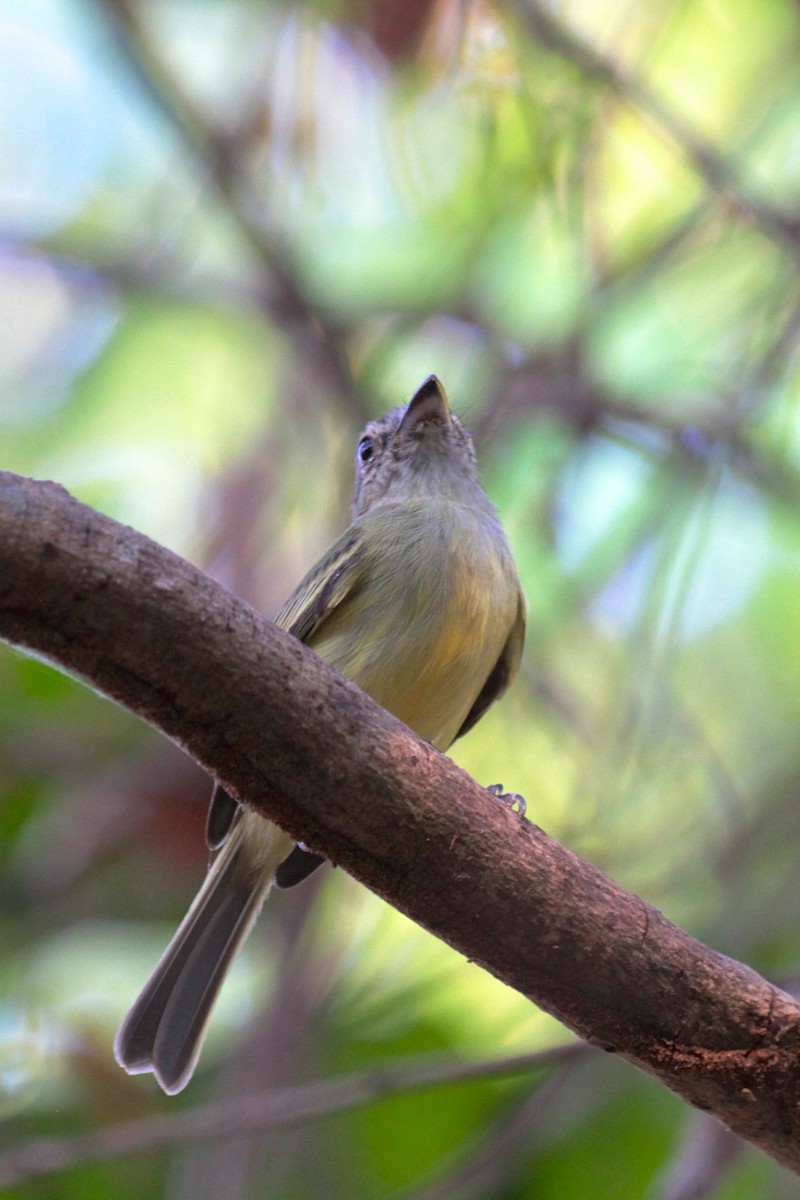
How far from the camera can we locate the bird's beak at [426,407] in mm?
4727

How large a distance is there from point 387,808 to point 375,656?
51.9 inches

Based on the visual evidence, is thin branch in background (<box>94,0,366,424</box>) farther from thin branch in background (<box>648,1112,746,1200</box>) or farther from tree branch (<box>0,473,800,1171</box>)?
tree branch (<box>0,473,800,1171</box>)

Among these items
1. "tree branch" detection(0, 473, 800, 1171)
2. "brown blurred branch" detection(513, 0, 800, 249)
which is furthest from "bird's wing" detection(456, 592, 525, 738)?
"brown blurred branch" detection(513, 0, 800, 249)

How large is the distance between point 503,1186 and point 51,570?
10.7 feet

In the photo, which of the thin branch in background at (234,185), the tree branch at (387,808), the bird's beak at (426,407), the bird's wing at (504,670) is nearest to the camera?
the tree branch at (387,808)

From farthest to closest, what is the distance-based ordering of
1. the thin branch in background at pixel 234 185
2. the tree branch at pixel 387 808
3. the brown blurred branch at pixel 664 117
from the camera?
1. the thin branch in background at pixel 234 185
2. the brown blurred branch at pixel 664 117
3. the tree branch at pixel 387 808

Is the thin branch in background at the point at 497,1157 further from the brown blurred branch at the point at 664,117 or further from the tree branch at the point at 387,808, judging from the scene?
the brown blurred branch at the point at 664,117

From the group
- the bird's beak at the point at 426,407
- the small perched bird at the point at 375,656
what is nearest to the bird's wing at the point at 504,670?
the small perched bird at the point at 375,656

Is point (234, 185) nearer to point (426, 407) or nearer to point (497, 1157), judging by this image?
point (426, 407)

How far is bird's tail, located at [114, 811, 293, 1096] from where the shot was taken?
3.89 metres

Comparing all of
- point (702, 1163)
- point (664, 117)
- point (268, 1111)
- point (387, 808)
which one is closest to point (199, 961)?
point (268, 1111)

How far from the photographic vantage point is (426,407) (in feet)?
15.6

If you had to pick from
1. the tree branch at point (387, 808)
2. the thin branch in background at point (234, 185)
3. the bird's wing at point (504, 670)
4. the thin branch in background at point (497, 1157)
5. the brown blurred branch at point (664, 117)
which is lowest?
the tree branch at point (387, 808)

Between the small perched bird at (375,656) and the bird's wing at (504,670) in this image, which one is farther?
the bird's wing at (504,670)
